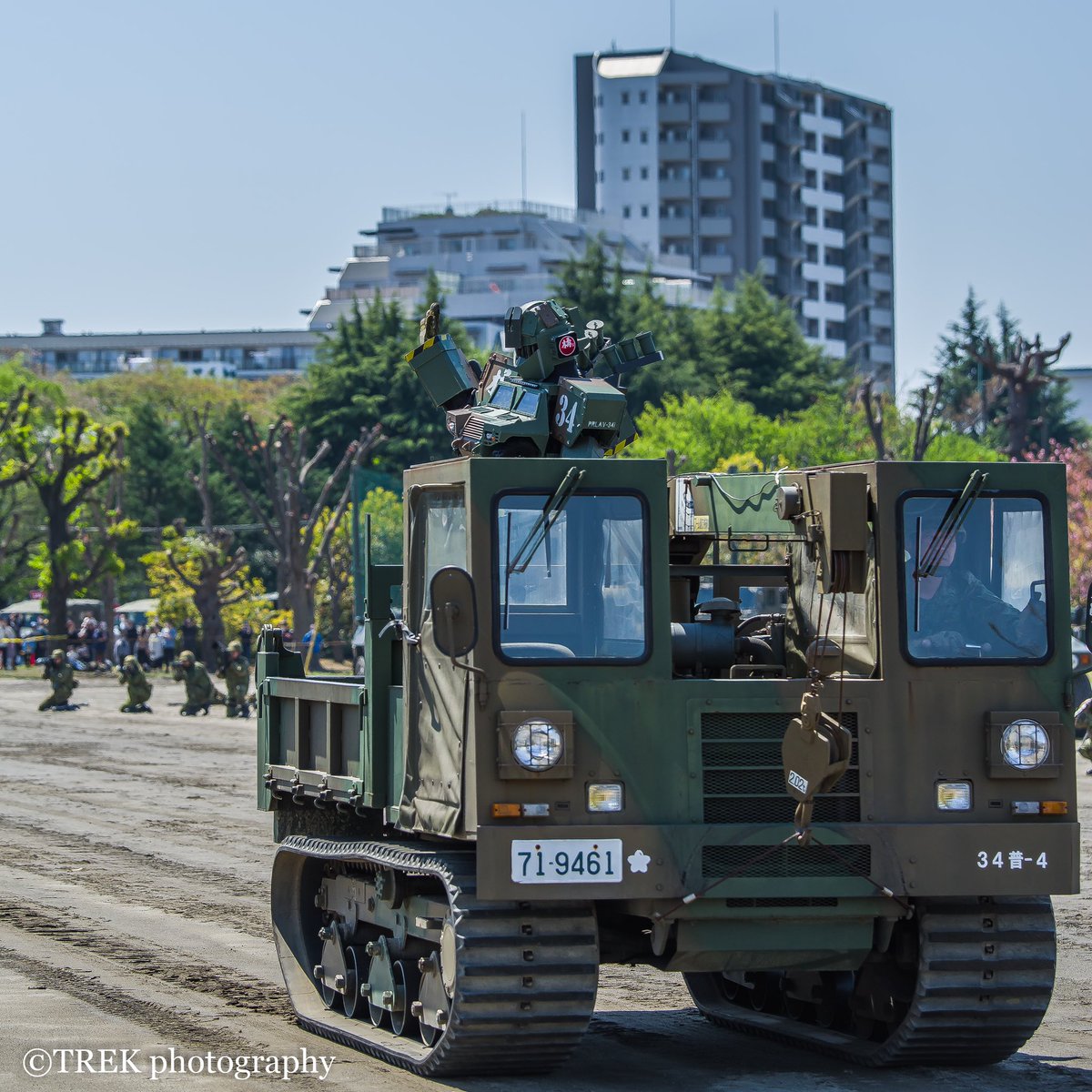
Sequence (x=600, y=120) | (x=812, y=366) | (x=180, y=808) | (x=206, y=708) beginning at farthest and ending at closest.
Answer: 1. (x=600, y=120)
2. (x=812, y=366)
3. (x=206, y=708)
4. (x=180, y=808)

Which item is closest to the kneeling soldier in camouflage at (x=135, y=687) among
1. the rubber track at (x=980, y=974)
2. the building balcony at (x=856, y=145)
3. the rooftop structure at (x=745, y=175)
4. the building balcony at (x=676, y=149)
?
the rubber track at (x=980, y=974)

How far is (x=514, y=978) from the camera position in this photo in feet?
30.2

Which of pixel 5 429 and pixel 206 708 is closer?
pixel 206 708

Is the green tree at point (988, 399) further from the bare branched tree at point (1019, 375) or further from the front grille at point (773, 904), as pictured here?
the front grille at point (773, 904)

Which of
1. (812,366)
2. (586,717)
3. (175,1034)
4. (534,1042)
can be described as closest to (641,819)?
(586,717)

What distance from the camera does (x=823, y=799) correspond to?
31.2 feet


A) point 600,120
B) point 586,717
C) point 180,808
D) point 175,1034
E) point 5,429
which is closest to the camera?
point 586,717

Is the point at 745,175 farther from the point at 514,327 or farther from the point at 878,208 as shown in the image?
the point at 514,327

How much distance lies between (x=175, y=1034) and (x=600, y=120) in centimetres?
13400

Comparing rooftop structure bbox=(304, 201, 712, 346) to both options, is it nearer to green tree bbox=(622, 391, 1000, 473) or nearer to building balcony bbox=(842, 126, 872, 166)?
building balcony bbox=(842, 126, 872, 166)

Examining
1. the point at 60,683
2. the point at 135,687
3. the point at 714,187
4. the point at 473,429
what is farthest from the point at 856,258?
the point at 473,429

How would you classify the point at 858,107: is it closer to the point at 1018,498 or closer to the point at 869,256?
the point at 869,256

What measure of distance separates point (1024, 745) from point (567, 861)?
2237 mm

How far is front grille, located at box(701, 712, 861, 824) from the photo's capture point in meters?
9.48
